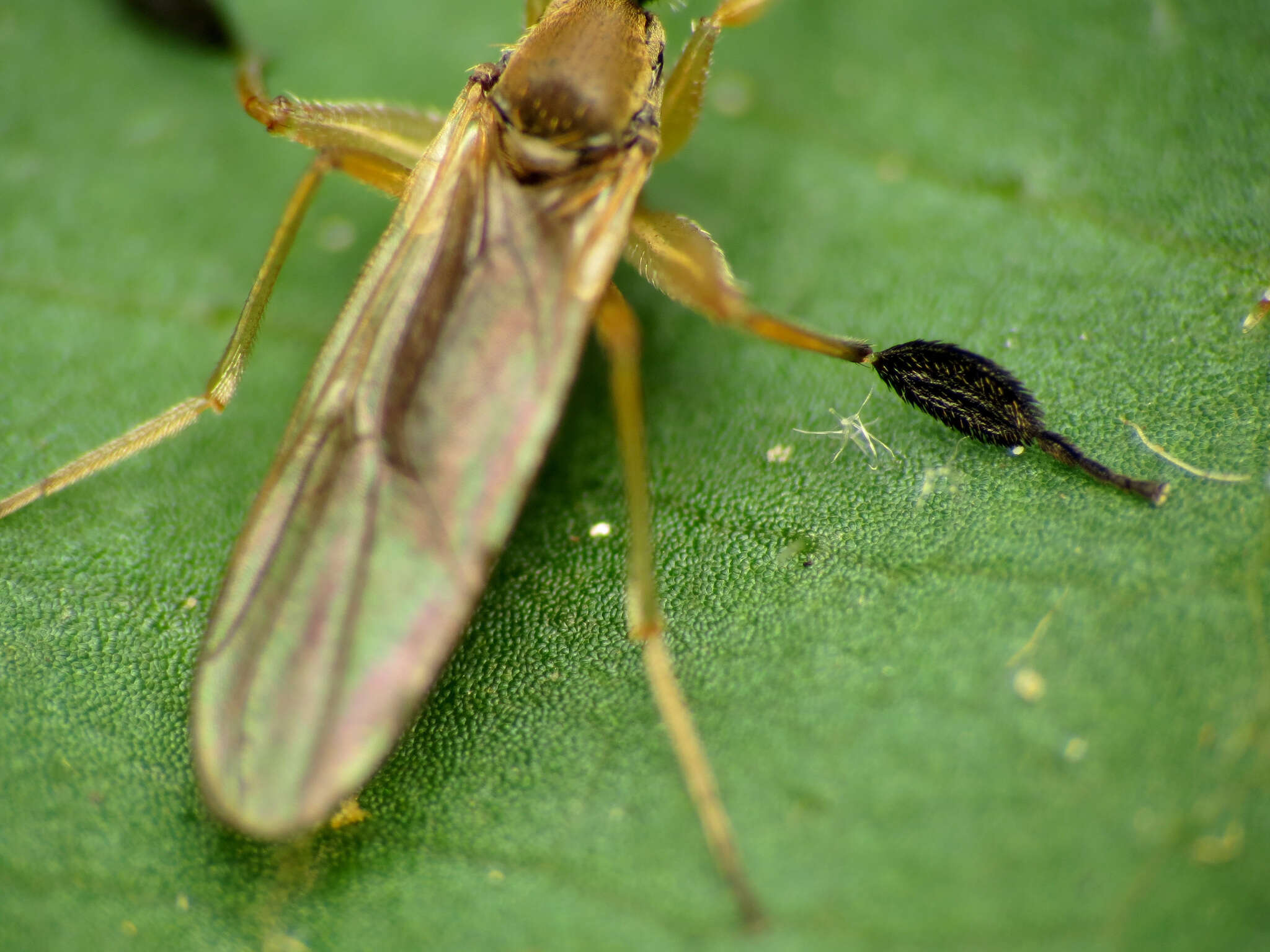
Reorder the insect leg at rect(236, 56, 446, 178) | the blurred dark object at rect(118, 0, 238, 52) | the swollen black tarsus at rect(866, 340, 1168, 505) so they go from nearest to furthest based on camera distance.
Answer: the swollen black tarsus at rect(866, 340, 1168, 505) < the insect leg at rect(236, 56, 446, 178) < the blurred dark object at rect(118, 0, 238, 52)

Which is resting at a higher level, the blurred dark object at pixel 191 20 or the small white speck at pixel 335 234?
the blurred dark object at pixel 191 20

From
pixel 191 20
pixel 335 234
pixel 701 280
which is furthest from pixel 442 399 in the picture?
pixel 191 20

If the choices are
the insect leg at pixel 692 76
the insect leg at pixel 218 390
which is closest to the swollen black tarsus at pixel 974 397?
the insect leg at pixel 692 76

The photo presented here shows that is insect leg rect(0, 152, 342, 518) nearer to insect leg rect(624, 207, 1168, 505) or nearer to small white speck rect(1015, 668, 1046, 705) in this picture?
insect leg rect(624, 207, 1168, 505)

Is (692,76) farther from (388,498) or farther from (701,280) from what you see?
(388,498)

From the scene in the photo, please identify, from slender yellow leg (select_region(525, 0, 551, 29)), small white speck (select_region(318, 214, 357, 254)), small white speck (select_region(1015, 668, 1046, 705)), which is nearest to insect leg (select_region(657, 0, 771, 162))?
slender yellow leg (select_region(525, 0, 551, 29))

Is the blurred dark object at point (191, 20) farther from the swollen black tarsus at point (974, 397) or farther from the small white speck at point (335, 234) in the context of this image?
the swollen black tarsus at point (974, 397)
